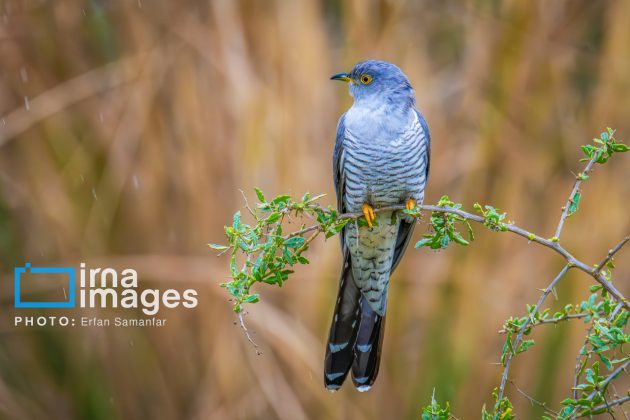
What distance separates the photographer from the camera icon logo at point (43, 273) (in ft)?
9.71

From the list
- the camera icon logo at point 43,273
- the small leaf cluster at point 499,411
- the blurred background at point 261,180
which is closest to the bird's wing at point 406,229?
the blurred background at point 261,180

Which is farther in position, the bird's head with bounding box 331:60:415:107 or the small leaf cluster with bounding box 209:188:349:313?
the bird's head with bounding box 331:60:415:107

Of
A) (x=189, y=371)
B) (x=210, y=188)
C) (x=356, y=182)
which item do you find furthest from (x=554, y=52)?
(x=189, y=371)

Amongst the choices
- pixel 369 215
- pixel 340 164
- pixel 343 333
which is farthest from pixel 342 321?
pixel 340 164

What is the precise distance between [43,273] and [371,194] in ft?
5.02

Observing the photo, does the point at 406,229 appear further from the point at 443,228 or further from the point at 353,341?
the point at 443,228

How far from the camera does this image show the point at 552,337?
2883mm

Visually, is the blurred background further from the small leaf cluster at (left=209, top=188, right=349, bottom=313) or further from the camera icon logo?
the small leaf cluster at (left=209, top=188, right=349, bottom=313)

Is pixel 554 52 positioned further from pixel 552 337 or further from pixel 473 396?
pixel 473 396

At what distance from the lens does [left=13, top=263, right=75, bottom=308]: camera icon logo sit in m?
2.96

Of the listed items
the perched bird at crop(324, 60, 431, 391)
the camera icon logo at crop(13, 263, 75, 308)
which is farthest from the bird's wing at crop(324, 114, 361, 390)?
the camera icon logo at crop(13, 263, 75, 308)

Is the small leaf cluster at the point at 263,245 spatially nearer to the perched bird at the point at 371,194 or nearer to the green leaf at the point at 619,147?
the green leaf at the point at 619,147

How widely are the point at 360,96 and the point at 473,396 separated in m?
1.33

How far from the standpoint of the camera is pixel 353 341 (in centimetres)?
202
